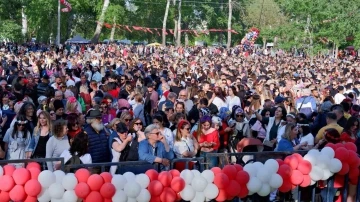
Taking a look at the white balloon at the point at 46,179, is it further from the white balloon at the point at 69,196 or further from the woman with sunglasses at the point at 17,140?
the woman with sunglasses at the point at 17,140

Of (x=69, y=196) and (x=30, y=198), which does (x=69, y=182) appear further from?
(x=30, y=198)

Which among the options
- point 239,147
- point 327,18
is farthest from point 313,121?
point 327,18

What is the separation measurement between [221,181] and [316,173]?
138cm

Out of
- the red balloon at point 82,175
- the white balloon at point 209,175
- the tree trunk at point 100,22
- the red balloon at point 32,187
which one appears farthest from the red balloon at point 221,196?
the tree trunk at point 100,22

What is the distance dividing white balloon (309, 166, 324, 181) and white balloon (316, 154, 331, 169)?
0.16 ft

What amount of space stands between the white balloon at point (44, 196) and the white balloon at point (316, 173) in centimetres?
312

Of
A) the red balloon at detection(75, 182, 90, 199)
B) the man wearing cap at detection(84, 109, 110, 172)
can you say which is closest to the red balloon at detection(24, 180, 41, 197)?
the red balloon at detection(75, 182, 90, 199)

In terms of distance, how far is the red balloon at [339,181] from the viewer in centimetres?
900

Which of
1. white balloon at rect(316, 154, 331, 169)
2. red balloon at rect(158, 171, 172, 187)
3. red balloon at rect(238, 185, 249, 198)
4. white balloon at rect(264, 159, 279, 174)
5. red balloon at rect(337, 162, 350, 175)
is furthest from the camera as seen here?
red balloon at rect(337, 162, 350, 175)

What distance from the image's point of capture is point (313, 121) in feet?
44.1

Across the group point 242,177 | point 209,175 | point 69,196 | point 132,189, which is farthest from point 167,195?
point 69,196

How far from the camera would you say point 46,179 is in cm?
743

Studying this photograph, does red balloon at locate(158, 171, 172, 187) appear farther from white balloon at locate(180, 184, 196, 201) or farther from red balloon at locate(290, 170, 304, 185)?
red balloon at locate(290, 170, 304, 185)

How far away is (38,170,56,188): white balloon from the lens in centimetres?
743
